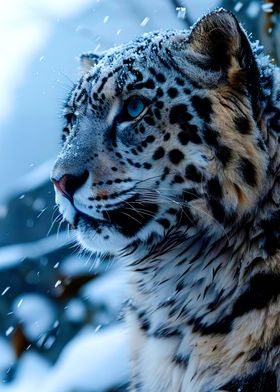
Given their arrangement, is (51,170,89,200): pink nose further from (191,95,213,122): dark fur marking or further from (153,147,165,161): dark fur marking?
(191,95,213,122): dark fur marking

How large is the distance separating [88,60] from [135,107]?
575mm

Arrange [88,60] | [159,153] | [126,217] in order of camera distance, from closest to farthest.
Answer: [159,153], [126,217], [88,60]

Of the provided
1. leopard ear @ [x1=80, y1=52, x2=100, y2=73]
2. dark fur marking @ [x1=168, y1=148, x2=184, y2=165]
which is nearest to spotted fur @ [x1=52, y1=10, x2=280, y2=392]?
dark fur marking @ [x1=168, y1=148, x2=184, y2=165]

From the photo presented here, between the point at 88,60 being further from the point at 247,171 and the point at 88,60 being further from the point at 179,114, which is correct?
the point at 247,171

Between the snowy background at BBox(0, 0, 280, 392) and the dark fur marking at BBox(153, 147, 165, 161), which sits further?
the snowy background at BBox(0, 0, 280, 392)

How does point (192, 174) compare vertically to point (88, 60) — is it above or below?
below

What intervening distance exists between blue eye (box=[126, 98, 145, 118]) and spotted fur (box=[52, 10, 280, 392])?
0.02 m

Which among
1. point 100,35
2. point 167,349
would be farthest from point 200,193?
point 100,35

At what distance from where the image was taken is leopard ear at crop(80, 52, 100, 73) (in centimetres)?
289

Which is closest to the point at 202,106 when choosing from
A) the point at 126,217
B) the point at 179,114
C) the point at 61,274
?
the point at 179,114

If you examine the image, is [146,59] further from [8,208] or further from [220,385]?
[8,208]

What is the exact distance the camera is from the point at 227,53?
237 centimetres

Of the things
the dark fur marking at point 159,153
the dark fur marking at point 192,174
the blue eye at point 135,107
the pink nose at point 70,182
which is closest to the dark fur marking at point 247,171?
the dark fur marking at point 192,174

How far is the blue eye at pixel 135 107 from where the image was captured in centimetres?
240
